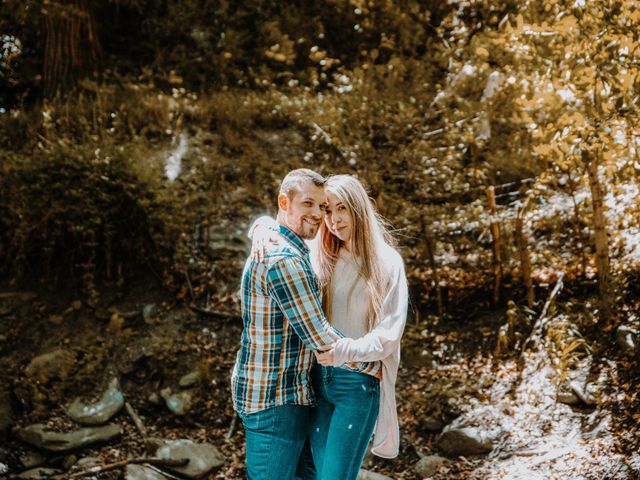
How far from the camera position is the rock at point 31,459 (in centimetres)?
495

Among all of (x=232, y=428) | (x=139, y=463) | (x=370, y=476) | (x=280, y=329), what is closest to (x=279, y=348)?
(x=280, y=329)

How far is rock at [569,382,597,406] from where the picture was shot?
469 centimetres

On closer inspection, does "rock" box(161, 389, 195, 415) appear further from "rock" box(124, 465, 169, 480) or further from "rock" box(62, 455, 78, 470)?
"rock" box(62, 455, 78, 470)

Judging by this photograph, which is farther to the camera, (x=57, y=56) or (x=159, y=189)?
(x=57, y=56)

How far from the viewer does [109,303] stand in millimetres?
6324

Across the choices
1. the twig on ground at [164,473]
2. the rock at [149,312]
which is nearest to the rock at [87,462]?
the twig on ground at [164,473]

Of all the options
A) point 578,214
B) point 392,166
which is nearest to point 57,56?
point 392,166

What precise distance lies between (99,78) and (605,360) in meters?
7.15

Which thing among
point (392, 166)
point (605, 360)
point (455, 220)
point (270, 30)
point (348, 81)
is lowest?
point (605, 360)

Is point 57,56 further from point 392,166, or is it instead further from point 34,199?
point 392,166

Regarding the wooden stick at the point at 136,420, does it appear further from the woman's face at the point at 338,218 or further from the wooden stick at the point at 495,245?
the wooden stick at the point at 495,245

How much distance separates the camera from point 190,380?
5652 millimetres

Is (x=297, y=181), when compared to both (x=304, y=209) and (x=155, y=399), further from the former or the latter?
(x=155, y=399)

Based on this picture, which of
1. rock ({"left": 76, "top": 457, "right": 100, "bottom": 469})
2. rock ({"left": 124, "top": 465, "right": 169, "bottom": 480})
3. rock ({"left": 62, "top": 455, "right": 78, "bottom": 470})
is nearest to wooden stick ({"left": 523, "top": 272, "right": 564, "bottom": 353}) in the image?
rock ({"left": 124, "top": 465, "right": 169, "bottom": 480})
